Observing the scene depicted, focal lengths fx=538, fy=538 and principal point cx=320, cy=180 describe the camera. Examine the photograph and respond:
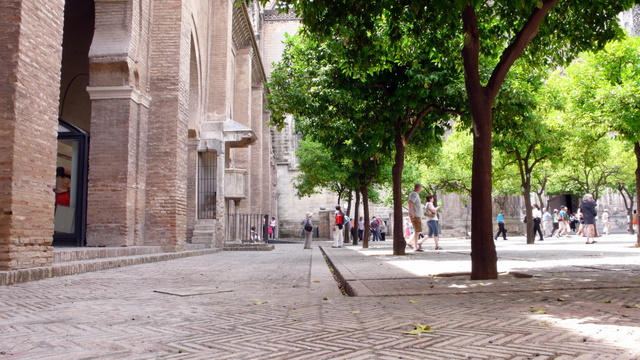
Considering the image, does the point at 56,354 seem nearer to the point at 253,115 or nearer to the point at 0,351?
the point at 0,351

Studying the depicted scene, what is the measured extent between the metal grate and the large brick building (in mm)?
39

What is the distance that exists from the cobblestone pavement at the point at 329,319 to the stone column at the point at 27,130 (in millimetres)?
750

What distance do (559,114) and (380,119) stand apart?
11.4 metres

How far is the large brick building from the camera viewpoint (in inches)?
273

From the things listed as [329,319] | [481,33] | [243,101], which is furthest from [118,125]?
[243,101]

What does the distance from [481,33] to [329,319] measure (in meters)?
6.30

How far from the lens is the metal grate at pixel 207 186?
19188 mm

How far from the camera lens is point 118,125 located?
1230 centimetres

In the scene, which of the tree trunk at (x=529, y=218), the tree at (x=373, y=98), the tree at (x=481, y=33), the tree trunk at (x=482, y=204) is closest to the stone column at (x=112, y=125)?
the tree at (x=373, y=98)

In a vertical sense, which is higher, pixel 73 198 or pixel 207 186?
pixel 207 186

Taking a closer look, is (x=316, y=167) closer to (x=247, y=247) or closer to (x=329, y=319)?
(x=247, y=247)

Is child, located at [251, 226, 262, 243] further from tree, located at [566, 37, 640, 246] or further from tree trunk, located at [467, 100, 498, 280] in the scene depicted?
tree trunk, located at [467, 100, 498, 280]

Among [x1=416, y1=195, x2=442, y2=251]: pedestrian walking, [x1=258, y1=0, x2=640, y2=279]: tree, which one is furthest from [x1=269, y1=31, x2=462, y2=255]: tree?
[x1=416, y1=195, x2=442, y2=251]: pedestrian walking

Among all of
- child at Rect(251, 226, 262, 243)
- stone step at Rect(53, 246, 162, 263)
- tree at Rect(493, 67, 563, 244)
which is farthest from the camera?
child at Rect(251, 226, 262, 243)
